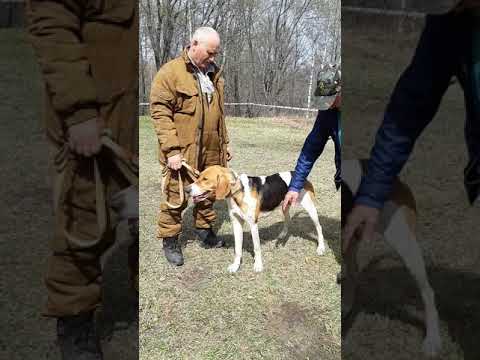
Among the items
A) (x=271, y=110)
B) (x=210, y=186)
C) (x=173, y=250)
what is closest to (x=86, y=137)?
(x=210, y=186)

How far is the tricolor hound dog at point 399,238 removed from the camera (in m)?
1.38

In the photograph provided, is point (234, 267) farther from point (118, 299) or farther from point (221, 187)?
point (118, 299)

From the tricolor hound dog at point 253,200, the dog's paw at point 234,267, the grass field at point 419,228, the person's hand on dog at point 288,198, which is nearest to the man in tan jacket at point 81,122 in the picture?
the grass field at point 419,228

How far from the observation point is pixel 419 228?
1402mm

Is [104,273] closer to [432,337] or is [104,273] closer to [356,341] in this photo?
[356,341]

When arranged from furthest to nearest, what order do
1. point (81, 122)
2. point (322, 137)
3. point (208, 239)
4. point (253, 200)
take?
point (208, 239)
point (253, 200)
point (322, 137)
point (81, 122)

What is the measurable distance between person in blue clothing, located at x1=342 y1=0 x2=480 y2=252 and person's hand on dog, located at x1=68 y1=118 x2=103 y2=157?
76 centimetres

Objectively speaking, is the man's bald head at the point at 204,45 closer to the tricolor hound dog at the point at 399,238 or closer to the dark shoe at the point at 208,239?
the tricolor hound dog at the point at 399,238

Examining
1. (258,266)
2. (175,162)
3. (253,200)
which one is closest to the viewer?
(258,266)

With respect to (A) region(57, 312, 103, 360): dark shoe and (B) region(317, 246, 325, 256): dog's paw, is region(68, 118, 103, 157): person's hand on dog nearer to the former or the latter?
(A) region(57, 312, 103, 360): dark shoe

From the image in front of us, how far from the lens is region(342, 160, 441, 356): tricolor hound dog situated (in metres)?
1.38

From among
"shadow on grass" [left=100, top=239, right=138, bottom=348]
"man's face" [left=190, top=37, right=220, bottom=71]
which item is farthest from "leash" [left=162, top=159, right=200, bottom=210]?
"shadow on grass" [left=100, top=239, right=138, bottom=348]

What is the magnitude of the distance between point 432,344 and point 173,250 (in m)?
1.78

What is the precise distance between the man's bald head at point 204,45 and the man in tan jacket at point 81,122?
0.91m
